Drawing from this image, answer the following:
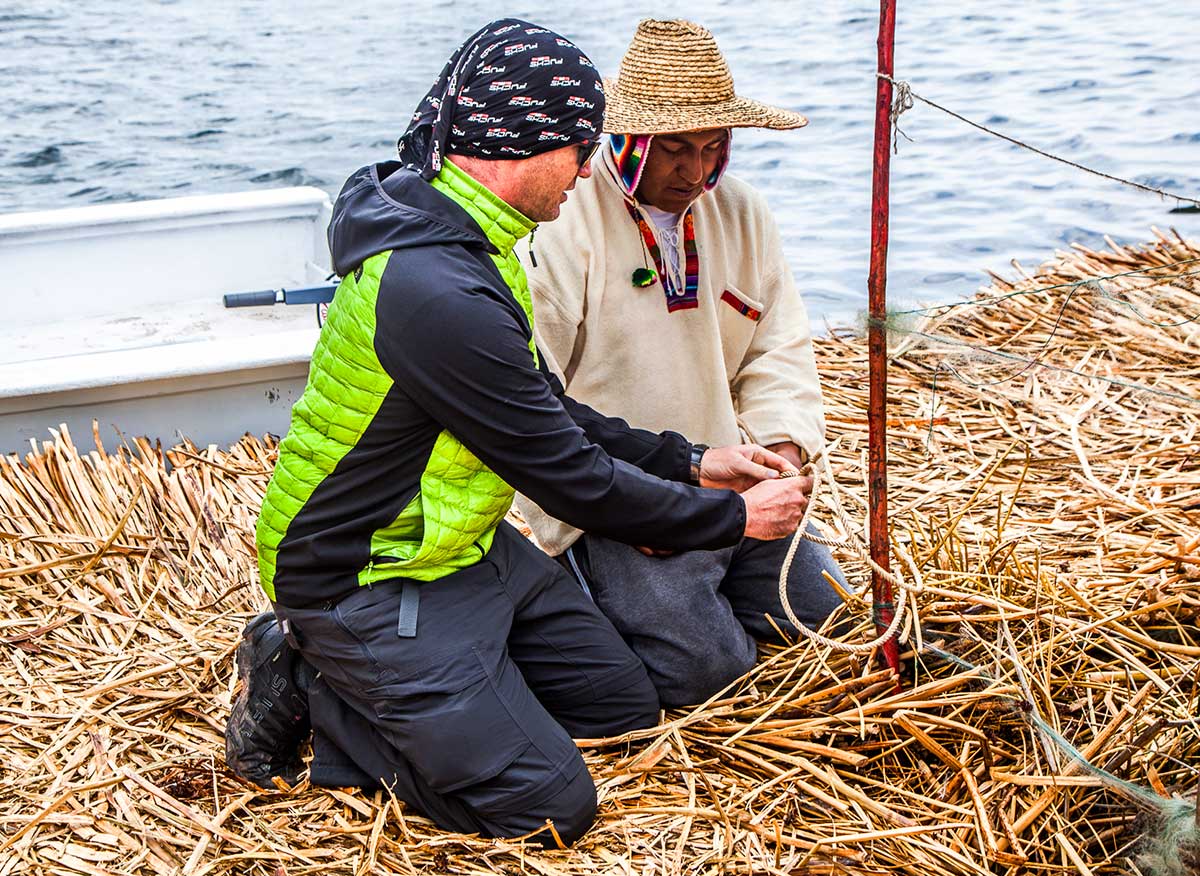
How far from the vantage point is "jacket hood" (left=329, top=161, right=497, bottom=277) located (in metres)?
2.20

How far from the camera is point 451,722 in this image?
2.32 metres

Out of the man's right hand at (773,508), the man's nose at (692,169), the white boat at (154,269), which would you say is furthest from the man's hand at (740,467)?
the white boat at (154,269)

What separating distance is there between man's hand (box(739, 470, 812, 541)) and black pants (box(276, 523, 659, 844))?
1.50 ft

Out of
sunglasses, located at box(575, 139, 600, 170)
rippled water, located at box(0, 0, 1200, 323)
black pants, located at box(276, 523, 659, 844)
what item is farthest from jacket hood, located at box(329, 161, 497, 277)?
rippled water, located at box(0, 0, 1200, 323)

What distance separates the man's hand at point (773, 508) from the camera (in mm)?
2408

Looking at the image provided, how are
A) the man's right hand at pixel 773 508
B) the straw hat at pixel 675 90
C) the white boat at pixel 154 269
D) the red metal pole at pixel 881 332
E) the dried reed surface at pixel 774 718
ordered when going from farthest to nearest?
the white boat at pixel 154 269
the straw hat at pixel 675 90
the man's right hand at pixel 773 508
the dried reed surface at pixel 774 718
the red metal pole at pixel 881 332

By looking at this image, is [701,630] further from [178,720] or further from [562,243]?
[178,720]

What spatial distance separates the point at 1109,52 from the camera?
1084 centimetres

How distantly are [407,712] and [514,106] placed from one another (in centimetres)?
104

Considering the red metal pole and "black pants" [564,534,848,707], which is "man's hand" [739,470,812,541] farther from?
"black pants" [564,534,848,707]

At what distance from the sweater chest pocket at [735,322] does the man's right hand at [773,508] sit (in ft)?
1.59

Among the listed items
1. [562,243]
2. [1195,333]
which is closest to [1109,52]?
[1195,333]

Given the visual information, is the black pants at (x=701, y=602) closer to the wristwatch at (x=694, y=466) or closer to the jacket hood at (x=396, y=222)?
the wristwatch at (x=694, y=466)

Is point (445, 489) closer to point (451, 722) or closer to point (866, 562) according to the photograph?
point (451, 722)
